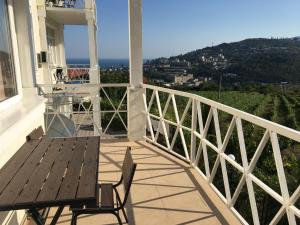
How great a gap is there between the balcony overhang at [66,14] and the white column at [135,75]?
6015 millimetres

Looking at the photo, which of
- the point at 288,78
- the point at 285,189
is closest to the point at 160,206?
the point at 285,189

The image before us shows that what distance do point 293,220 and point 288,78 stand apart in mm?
44339

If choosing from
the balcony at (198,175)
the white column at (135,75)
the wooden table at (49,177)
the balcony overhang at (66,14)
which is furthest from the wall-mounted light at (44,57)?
the wooden table at (49,177)

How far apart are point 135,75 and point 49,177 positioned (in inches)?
142

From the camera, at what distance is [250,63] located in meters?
39.9

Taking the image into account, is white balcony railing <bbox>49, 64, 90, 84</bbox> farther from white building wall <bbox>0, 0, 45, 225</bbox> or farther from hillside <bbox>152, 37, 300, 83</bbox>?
hillside <bbox>152, 37, 300, 83</bbox>

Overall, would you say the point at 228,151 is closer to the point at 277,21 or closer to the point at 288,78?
the point at 277,21

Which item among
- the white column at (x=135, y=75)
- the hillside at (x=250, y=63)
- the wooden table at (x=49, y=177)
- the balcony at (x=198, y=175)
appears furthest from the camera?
the hillside at (x=250, y=63)

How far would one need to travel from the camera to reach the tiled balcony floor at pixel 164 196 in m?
2.77

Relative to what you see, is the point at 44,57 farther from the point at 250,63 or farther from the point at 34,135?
the point at 250,63

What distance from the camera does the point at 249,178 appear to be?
242 cm

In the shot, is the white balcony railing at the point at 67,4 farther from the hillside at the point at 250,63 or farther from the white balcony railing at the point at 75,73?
the hillside at the point at 250,63

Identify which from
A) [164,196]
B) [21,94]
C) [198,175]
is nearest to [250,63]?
[198,175]

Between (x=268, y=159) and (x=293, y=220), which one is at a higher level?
(x=293, y=220)
